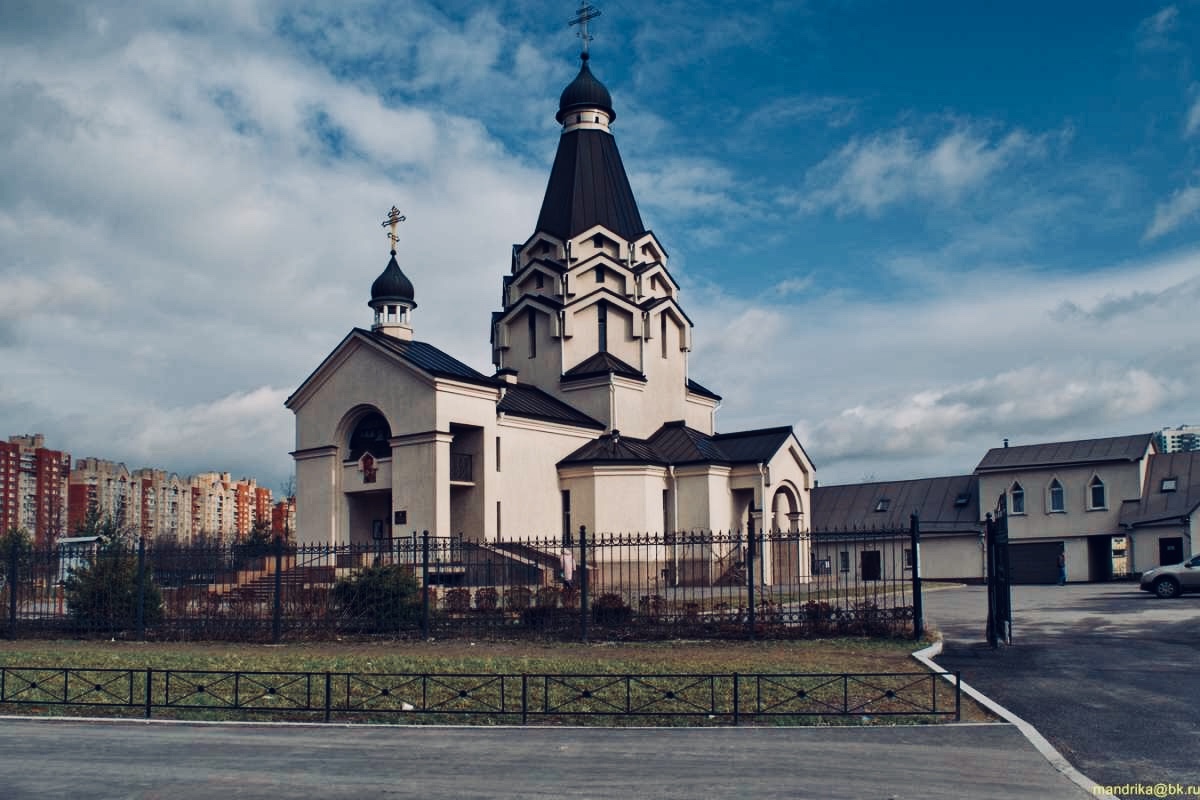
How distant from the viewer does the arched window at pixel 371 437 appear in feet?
110

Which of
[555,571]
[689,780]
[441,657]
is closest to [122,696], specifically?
[441,657]

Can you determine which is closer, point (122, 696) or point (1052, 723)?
point (1052, 723)

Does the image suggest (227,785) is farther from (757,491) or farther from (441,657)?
(757,491)

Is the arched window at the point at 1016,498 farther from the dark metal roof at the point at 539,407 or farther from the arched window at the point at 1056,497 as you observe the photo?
the dark metal roof at the point at 539,407

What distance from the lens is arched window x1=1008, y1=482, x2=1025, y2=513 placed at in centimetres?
4350

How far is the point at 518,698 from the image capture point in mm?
12094

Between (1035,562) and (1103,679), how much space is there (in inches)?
1267

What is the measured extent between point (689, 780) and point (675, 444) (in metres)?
29.3

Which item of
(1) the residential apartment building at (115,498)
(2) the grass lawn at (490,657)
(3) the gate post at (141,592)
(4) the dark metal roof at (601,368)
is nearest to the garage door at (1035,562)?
(4) the dark metal roof at (601,368)

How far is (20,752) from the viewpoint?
32.2 feet

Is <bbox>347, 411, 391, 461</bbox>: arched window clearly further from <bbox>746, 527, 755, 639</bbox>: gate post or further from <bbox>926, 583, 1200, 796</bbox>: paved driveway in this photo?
<bbox>746, 527, 755, 639</bbox>: gate post

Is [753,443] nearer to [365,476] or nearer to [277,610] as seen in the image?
[365,476]

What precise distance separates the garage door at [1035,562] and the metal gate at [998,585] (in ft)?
89.1

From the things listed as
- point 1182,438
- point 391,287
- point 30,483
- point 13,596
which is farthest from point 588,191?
point 1182,438
